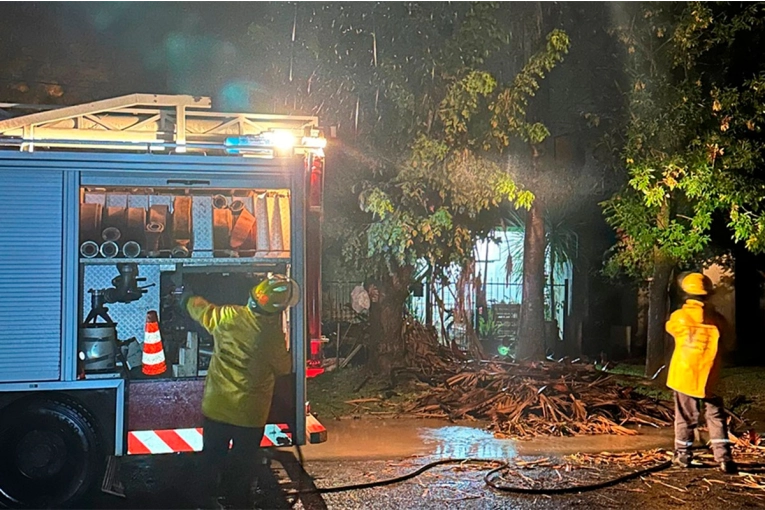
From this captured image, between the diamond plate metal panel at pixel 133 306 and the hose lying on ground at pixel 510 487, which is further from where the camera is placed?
the hose lying on ground at pixel 510 487

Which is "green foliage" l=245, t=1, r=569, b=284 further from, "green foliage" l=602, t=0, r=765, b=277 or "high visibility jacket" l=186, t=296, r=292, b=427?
"high visibility jacket" l=186, t=296, r=292, b=427

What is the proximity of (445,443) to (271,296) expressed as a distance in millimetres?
3709

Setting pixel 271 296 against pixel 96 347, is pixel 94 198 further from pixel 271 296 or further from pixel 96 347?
pixel 271 296

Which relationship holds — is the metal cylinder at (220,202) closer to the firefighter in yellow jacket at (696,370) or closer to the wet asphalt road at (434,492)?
the wet asphalt road at (434,492)

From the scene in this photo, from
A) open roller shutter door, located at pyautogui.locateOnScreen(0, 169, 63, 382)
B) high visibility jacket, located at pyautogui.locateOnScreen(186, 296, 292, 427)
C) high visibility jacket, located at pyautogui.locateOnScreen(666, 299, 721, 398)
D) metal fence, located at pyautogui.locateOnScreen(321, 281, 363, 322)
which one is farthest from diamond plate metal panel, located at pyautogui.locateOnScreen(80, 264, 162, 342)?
metal fence, located at pyautogui.locateOnScreen(321, 281, 363, 322)

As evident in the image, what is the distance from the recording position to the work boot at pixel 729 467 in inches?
284

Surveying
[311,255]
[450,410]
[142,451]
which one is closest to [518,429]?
[450,410]

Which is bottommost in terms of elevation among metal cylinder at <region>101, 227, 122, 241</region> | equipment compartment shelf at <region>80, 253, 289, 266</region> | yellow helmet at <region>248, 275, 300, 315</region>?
yellow helmet at <region>248, 275, 300, 315</region>

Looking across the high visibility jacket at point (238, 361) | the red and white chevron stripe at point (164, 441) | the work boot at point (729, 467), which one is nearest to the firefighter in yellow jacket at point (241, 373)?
the high visibility jacket at point (238, 361)

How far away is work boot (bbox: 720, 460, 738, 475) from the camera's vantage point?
7.20 meters

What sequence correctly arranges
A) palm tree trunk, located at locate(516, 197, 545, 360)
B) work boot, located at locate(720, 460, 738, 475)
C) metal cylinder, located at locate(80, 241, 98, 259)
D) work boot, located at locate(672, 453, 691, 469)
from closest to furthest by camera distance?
metal cylinder, located at locate(80, 241, 98, 259) < work boot, located at locate(720, 460, 738, 475) < work boot, located at locate(672, 453, 691, 469) < palm tree trunk, located at locate(516, 197, 545, 360)

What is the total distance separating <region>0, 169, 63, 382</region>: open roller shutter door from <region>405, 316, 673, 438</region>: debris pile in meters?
4.97

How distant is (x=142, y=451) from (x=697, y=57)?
8944 millimetres

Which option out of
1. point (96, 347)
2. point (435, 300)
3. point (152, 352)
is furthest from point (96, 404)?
point (435, 300)
